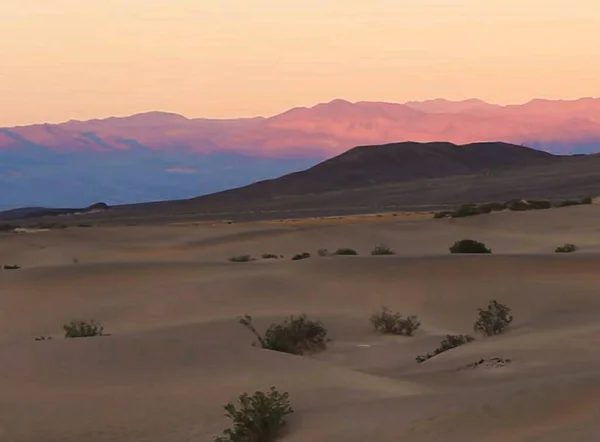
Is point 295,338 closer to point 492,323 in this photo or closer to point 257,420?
point 492,323

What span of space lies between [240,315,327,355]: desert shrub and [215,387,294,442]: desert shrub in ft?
17.7

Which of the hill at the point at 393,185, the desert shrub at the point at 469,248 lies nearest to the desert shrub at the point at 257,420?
the desert shrub at the point at 469,248

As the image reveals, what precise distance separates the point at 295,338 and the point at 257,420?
21.0 ft

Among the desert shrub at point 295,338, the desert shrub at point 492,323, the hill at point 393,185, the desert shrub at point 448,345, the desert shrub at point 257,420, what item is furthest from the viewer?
the hill at point 393,185

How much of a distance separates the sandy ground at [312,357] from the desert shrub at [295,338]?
0.36 metres

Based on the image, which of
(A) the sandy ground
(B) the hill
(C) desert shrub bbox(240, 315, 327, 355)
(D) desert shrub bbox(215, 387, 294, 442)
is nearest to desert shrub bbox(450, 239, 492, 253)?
(A) the sandy ground

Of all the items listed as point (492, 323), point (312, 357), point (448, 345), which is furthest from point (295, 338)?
point (492, 323)

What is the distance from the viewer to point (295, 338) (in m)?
14.9

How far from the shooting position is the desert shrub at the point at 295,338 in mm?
14414

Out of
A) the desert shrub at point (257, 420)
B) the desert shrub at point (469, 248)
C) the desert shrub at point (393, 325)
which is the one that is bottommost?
the desert shrub at point (393, 325)

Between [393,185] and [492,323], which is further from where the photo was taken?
[393,185]

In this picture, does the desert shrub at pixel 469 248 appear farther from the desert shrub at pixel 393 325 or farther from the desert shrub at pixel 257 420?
A: the desert shrub at pixel 257 420

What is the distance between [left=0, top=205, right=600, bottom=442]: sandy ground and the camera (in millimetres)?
8477

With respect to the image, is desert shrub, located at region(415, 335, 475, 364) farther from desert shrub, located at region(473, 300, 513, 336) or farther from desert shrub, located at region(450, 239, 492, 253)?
desert shrub, located at region(450, 239, 492, 253)
